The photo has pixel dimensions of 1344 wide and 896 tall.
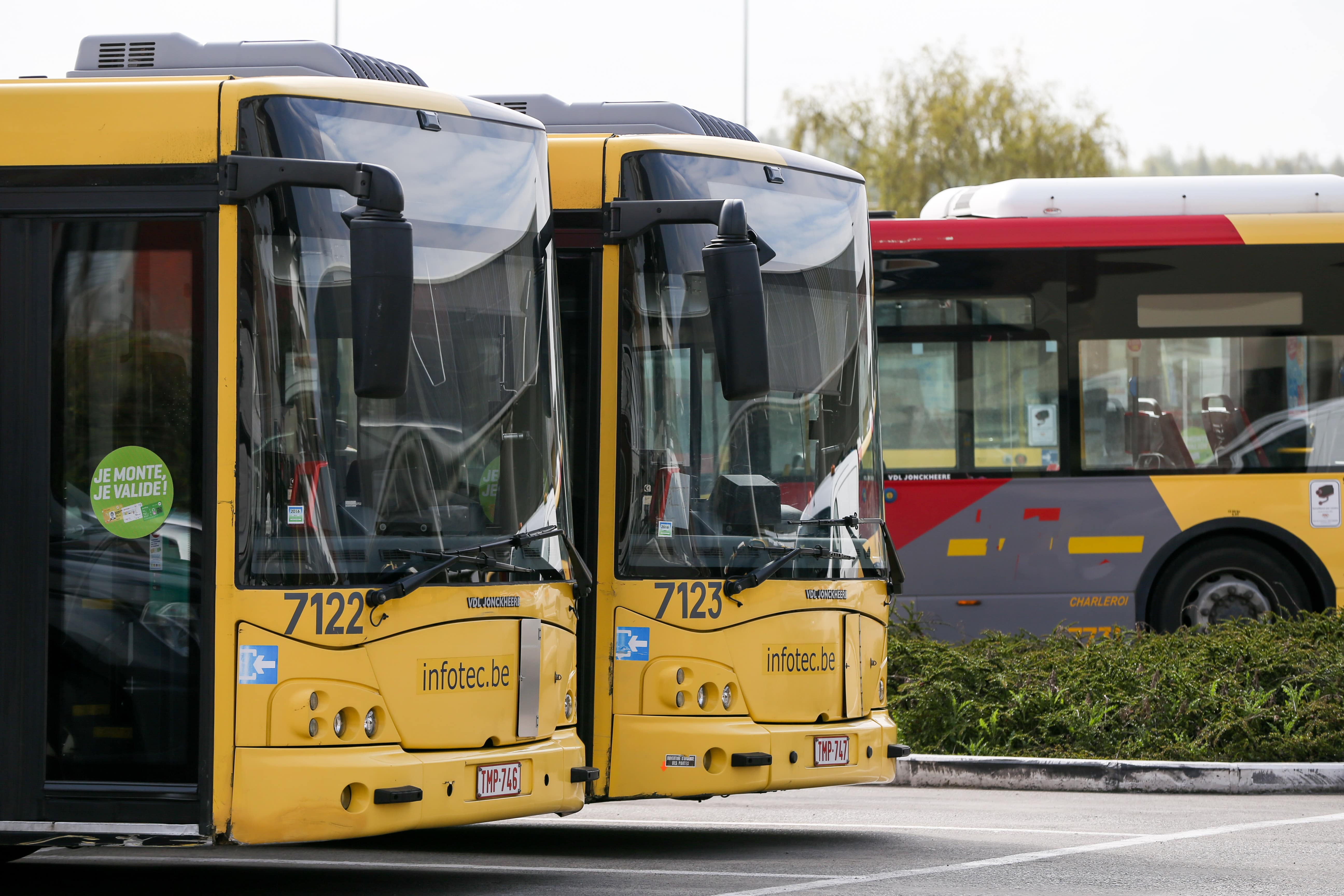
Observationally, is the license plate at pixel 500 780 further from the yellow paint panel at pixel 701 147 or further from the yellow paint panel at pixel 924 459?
the yellow paint panel at pixel 924 459

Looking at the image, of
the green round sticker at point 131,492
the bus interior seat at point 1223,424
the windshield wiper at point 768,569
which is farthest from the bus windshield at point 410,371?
the bus interior seat at point 1223,424

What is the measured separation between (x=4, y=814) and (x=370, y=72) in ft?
11.8

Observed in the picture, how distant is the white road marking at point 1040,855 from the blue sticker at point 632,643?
1306 millimetres

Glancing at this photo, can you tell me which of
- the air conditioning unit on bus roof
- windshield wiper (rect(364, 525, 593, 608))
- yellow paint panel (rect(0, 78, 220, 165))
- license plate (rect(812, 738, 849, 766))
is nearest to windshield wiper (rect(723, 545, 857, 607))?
license plate (rect(812, 738, 849, 766))

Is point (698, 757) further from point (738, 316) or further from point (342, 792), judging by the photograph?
point (738, 316)

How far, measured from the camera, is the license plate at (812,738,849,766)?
8812 mm

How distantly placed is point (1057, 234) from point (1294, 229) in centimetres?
190

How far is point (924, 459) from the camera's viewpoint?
14.6m

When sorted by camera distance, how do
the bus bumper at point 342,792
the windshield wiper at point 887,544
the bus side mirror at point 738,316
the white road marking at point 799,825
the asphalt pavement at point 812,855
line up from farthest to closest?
the white road marking at point 799,825 → the windshield wiper at point 887,544 → the asphalt pavement at point 812,855 → the bus side mirror at point 738,316 → the bus bumper at point 342,792

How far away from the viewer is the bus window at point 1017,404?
47.8 feet

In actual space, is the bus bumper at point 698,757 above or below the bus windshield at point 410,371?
below

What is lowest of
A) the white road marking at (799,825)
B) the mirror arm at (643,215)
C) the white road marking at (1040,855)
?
the white road marking at (799,825)

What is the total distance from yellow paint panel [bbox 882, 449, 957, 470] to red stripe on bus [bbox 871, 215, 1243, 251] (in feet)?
5.33

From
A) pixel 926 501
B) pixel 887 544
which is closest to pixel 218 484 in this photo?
pixel 887 544
